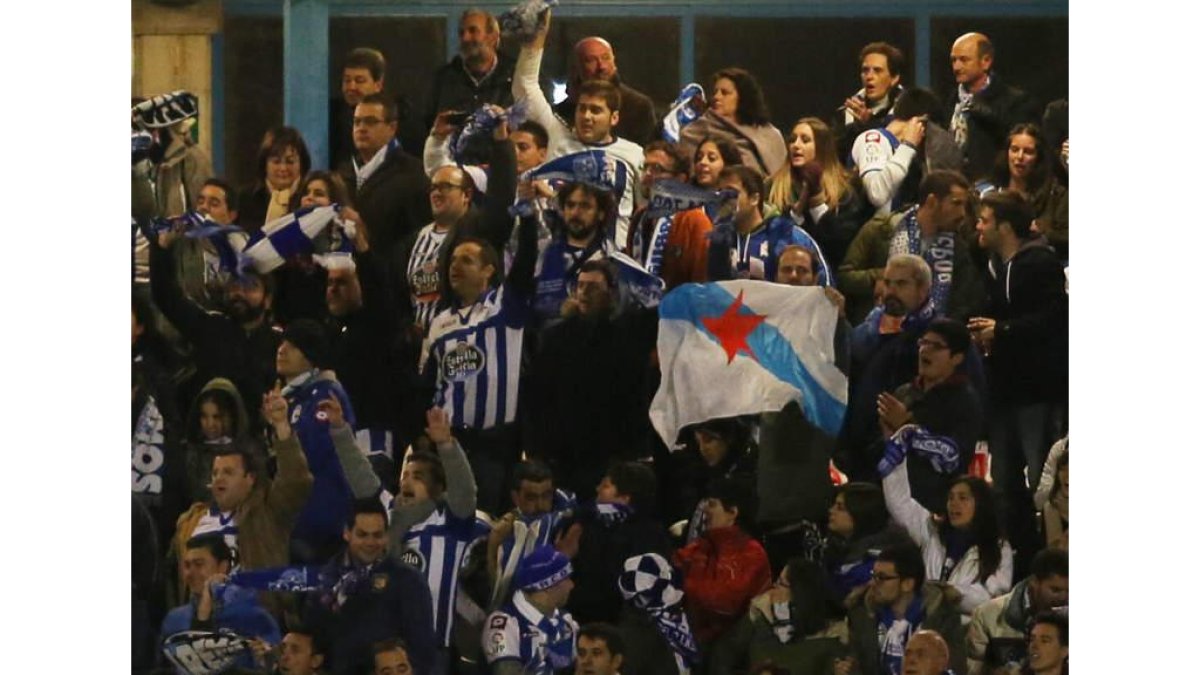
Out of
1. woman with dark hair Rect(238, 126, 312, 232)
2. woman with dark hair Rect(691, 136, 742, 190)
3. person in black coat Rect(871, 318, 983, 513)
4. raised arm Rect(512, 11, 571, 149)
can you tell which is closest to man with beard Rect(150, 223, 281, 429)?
woman with dark hair Rect(238, 126, 312, 232)

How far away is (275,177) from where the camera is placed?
4.86 meters

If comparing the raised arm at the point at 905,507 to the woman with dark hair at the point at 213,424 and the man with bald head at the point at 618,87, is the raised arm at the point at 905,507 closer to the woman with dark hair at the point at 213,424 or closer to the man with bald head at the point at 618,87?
the man with bald head at the point at 618,87

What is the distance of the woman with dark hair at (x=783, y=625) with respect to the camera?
483cm

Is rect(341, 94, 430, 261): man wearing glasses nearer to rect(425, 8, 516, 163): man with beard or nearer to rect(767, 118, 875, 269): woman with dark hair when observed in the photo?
rect(425, 8, 516, 163): man with beard

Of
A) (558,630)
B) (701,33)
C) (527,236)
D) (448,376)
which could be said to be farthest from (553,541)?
(701,33)

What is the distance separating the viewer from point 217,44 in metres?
4.84

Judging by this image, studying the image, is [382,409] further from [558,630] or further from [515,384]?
[558,630]

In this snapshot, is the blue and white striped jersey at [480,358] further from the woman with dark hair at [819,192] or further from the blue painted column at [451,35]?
the woman with dark hair at [819,192]

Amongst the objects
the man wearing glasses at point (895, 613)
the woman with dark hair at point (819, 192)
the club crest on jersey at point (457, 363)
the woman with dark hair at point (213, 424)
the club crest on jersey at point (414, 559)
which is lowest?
the man wearing glasses at point (895, 613)

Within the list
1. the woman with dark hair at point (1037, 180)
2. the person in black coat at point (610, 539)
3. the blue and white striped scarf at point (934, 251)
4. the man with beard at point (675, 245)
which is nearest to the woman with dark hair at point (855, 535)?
the person in black coat at point (610, 539)

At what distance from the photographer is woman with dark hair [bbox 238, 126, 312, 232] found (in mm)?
4848

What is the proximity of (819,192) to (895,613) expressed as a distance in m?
1.20

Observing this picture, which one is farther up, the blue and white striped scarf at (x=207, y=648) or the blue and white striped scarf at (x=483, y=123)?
the blue and white striped scarf at (x=483, y=123)

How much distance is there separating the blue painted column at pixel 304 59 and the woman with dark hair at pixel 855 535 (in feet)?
6.03
